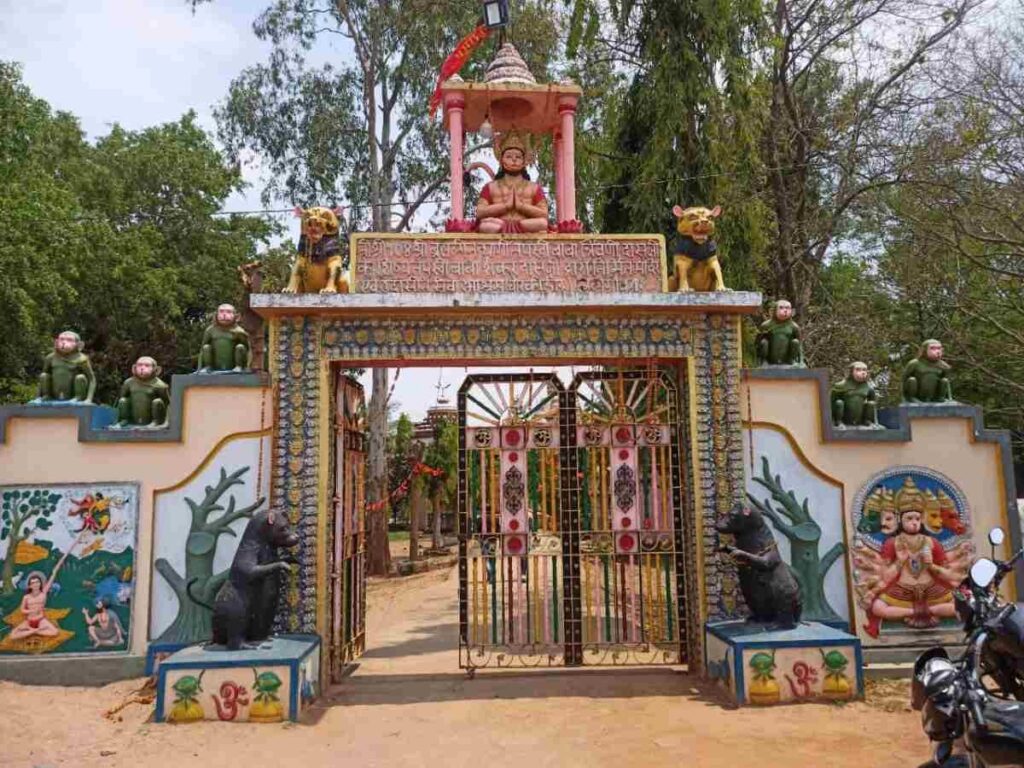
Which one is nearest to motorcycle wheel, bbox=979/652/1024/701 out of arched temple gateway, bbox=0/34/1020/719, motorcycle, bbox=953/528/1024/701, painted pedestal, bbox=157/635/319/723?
motorcycle, bbox=953/528/1024/701

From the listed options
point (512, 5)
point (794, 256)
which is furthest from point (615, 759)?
point (512, 5)

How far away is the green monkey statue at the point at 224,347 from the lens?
7.36m

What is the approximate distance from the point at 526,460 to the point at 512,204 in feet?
8.71

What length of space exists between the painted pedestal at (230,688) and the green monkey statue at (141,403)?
234 centimetres

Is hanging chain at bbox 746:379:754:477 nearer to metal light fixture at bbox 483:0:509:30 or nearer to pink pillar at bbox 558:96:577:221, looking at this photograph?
pink pillar at bbox 558:96:577:221

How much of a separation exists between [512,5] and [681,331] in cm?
1153

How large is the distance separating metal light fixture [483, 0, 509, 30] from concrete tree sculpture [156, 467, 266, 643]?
5589 mm

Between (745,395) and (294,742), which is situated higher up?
(745,395)

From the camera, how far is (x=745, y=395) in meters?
7.46

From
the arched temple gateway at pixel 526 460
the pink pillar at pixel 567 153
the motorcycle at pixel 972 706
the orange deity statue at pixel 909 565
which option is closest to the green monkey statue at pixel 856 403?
the arched temple gateway at pixel 526 460

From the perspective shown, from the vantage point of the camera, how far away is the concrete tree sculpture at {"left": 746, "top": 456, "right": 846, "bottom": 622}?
725 cm

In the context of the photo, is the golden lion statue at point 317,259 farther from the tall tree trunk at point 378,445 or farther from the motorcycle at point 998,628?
the tall tree trunk at point 378,445

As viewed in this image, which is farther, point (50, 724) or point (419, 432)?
point (419, 432)

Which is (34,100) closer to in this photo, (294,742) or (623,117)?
(623,117)
